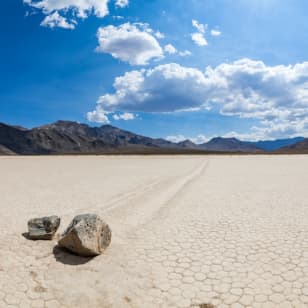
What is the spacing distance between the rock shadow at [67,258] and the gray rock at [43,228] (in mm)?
676

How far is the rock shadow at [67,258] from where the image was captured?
560cm

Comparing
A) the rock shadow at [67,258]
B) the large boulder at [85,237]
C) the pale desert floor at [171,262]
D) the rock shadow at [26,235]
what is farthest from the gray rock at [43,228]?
the large boulder at [85,237]

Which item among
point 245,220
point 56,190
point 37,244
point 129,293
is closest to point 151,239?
point 129,293

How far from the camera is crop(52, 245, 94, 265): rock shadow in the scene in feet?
18.4

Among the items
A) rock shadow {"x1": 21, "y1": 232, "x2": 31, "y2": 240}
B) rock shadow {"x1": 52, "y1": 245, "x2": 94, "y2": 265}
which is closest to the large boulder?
rock shadow {"x1": 52, "y1": 245, "x2": 94, "y2": 265}

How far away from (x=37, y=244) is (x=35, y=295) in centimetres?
192

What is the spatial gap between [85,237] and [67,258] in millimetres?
625

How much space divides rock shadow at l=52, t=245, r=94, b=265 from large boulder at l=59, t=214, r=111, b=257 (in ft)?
0.30

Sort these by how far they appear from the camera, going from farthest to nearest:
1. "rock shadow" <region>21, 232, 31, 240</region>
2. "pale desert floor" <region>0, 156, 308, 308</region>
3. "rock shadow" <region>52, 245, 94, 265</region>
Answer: "rock shadow" <region>21, 232, 31, 240</region> < "rock shadow" <region>52, 245, 94, 265</region> < "pale desert floor" <region>0, 156, 308, 308</region>

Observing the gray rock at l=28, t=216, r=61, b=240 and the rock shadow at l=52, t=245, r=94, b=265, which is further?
the gray rock at l=28, t=216, r=61, b=240

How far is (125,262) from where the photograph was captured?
Answer: 5641 mm

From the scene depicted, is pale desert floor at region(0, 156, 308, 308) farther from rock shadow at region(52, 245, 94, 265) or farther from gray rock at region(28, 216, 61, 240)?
gray rock at region(28, 216, 61, 240)

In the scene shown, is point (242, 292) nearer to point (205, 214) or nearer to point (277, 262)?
point (277, 262)

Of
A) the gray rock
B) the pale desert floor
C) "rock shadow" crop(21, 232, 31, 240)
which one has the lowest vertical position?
the pale desert floor
